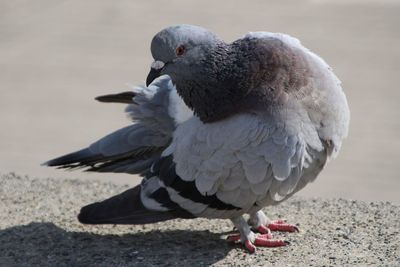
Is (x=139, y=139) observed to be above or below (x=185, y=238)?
above

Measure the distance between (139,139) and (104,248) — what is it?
81cm

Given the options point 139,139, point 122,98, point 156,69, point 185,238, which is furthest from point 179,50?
point 185,238

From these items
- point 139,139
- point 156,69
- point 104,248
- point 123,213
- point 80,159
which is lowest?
point 104,248

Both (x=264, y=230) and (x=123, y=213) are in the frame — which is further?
(x=264, y=230)

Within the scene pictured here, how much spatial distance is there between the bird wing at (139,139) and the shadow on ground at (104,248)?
0.50m

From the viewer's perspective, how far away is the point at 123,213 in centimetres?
585

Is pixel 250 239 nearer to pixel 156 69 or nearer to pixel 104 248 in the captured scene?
pixel 104 248

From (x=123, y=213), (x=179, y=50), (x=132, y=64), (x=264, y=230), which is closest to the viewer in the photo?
(x=179, y=50)

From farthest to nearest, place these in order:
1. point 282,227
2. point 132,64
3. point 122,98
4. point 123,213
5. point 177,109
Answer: point 132,64 < point 122,98 < point 282,227 < point 177,109 < point 123,213

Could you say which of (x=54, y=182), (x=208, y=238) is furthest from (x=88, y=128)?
(x=208, y=238)

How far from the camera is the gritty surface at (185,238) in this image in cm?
575

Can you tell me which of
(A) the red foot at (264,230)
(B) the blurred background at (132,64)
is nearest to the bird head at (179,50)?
(A) the red foot at (264,230)

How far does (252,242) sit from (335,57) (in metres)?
6.96

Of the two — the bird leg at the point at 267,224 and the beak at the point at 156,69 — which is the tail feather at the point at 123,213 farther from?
the beak at the point at 156,69
